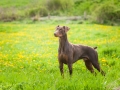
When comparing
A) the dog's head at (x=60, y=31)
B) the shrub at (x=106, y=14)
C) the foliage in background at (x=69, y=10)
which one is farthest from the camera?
the foliage in background at (x=69, y=10)

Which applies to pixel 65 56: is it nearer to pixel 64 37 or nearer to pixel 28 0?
pixel 64 37

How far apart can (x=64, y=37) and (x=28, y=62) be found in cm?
401

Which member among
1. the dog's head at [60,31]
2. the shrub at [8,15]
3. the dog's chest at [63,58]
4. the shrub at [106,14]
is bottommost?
the shrub at [8,15]

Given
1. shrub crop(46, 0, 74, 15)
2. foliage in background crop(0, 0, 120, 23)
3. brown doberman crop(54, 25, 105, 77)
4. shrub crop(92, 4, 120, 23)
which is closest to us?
brown doberman crop(54, 25, 105, 77)

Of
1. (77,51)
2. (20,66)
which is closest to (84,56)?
(77,51)

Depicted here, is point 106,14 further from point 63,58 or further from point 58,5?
point 63,58

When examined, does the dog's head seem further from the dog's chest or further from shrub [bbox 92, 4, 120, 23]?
shrub [bbox 92, 4, 120, 23]

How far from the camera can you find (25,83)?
24.7 feet

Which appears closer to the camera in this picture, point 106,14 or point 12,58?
point 12,58

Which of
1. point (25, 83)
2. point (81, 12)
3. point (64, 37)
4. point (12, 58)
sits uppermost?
point (64, 37)

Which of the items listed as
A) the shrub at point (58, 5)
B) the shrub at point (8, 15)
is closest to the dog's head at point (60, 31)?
the shrub at point (8, 15)

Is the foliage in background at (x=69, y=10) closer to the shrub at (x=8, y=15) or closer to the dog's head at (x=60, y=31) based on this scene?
the shrub at (x=8, y=15)

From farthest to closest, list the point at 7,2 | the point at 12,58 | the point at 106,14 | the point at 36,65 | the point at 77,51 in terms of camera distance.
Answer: the point at 7,2, the point at 106,14, the point at 12,58, the point at 36,65, the point at 77,51

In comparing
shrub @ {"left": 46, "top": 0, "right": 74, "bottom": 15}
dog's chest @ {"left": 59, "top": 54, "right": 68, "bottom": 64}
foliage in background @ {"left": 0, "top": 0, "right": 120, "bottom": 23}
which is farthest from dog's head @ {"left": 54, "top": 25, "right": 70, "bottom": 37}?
shrub @ {"left": 46, "top": 0, "right": 74, "bottom": 15}
